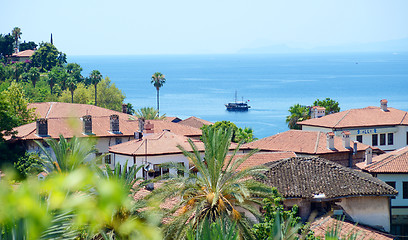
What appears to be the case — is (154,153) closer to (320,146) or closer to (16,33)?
(320,146)

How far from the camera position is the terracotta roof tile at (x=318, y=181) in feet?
91.0

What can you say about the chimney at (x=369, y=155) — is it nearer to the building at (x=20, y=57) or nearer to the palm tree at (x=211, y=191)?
the palm tree at (x=211, y=191)

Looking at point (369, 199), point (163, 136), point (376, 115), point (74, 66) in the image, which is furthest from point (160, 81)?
point (369, 199)

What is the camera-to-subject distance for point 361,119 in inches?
2499

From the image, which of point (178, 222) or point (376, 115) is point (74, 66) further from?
point (178, 222)

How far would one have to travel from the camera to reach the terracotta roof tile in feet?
91.0

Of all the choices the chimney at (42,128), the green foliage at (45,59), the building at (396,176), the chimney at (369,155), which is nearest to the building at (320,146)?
the chimney at (369,155)

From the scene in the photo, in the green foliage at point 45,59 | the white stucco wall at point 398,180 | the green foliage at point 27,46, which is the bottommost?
the white stucco wall at point 398,180

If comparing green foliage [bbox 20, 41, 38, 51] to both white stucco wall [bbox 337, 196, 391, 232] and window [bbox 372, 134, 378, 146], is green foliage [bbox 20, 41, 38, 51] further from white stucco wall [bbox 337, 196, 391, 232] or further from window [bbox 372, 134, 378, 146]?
white stucco wall [bbox 337, 196, 391, 232]

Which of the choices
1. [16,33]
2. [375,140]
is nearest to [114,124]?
[375,140]

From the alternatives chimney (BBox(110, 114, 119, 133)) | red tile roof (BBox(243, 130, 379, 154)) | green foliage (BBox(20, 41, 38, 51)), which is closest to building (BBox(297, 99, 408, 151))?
red tile roof (BBox(243, 130, 379, 154))

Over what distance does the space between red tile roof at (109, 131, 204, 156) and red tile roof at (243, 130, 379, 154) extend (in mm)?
10482

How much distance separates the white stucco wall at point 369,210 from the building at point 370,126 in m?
32.7

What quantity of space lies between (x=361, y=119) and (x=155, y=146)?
30.6 m
